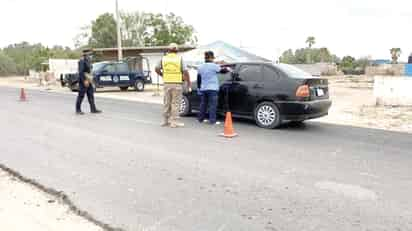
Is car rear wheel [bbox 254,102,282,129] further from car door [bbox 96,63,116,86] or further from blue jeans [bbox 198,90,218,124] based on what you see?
car door [bbox 96,63,116,86]

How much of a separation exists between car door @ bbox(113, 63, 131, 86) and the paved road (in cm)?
1286

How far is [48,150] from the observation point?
20.9 feet

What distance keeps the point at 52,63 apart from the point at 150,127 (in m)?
32.2

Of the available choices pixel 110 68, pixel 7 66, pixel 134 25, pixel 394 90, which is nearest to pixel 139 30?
pixel 134 25

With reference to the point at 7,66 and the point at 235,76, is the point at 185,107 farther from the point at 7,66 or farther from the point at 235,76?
the point at 7,66

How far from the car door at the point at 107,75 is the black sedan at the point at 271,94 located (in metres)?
13.0

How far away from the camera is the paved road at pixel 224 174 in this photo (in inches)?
143

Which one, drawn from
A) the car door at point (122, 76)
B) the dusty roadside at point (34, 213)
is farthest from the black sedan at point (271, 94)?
the car door at point (122, 76)

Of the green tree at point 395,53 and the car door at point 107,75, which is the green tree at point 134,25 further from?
the green tree at point 395,53

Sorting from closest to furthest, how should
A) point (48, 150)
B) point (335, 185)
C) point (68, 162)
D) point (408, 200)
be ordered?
1. point (408, 200)
2. point (335, 185)
3. point (68, 162)
4. point (48, 150)

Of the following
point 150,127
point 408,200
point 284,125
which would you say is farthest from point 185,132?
point 408,200

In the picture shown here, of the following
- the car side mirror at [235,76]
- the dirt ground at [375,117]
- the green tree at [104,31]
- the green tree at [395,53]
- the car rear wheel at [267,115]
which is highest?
the green tree at [104,31]

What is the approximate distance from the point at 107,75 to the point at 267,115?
1437 centimetres

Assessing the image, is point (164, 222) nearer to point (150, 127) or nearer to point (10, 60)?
point (150, 127)
